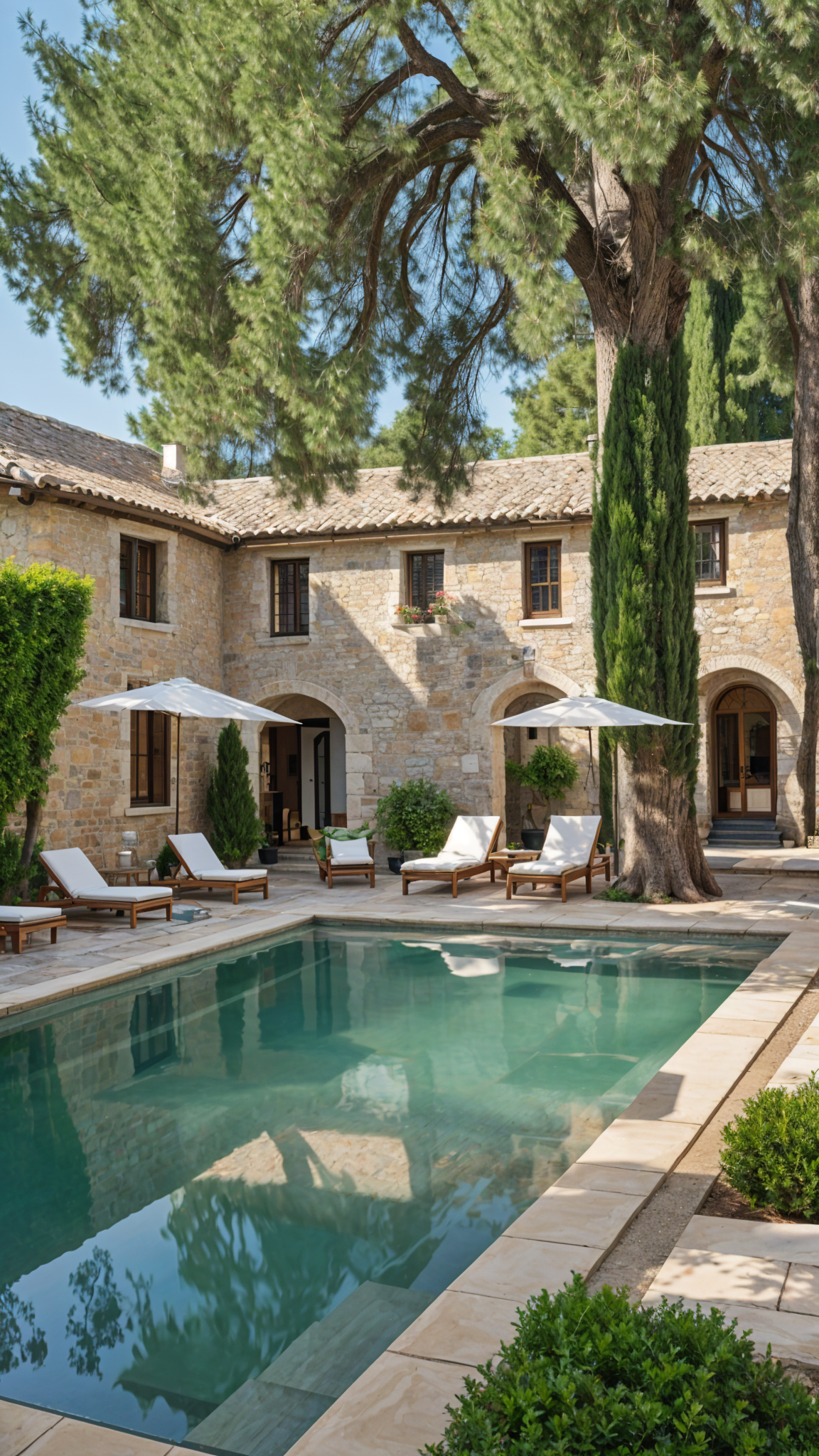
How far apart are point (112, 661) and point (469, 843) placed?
550 centimetres

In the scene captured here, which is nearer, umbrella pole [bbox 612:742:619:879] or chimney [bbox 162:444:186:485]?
umbrella pole [bbox 612:742:619:879]

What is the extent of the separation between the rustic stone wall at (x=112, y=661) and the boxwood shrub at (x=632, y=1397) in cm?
1164

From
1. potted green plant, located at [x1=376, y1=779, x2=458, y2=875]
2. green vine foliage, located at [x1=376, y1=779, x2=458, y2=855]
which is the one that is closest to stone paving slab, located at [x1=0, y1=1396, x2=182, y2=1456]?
potted green plant, located at [x1=376, y1=779, x2=458, y2=875]

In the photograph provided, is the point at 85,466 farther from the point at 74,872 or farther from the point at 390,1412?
the point at 390,1412

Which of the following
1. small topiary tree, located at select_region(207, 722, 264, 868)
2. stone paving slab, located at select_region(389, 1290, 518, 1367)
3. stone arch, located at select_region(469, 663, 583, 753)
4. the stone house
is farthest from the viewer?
small topiary tree, located at select_region(207, 722, 264, 868)

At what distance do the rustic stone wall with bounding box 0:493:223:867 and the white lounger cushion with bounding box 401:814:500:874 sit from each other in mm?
4193

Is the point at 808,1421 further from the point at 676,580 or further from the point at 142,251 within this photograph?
the point at 676,580

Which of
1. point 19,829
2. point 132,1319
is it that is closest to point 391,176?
point 19,829

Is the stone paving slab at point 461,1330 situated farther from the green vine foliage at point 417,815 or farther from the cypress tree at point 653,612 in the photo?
the green vine foliage at point 417,815

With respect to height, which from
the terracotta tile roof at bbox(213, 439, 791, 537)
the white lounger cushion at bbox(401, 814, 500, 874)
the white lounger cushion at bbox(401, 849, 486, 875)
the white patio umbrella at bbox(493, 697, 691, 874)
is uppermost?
the terracotta tile roof at bbox(213, 439, 791, 537)

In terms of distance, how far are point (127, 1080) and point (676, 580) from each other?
7985 mm

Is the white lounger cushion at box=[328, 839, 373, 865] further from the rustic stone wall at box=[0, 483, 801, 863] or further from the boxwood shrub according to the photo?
the boxwood shrub

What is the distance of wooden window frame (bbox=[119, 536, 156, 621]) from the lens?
14.9m

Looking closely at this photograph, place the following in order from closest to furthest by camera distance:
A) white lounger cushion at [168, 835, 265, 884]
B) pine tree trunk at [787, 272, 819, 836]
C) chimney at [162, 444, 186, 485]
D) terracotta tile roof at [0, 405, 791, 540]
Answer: white lounger cushion at [168, 835, 265, 884] < pine tree trunk at [787, 272, 819, 836] < terracotta tile roof at [0, 405, 791, 540] < chimney at [162, 444, 186, 485]
